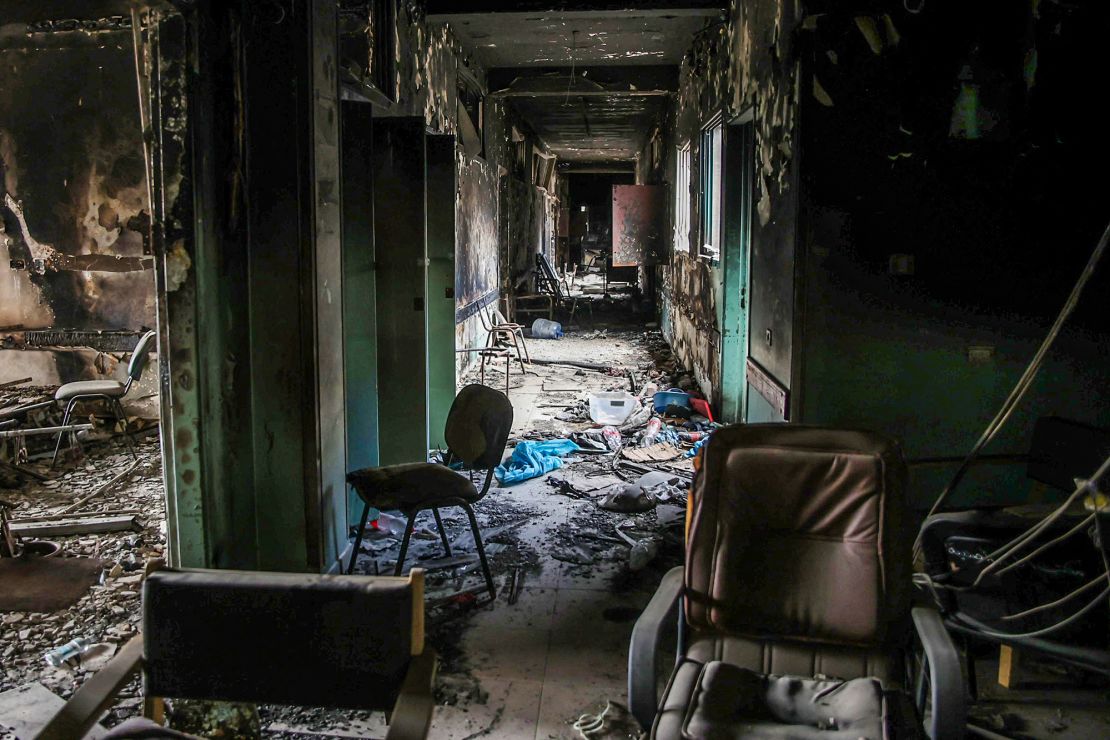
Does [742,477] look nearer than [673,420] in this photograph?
Yes

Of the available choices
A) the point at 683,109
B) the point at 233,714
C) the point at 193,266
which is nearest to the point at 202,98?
the point at 193,266

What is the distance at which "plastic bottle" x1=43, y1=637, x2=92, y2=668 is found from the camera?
314 centimetres

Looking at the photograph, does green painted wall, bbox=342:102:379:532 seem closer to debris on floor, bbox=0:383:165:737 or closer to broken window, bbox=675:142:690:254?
debris on floor, bbox=0:383:165:737

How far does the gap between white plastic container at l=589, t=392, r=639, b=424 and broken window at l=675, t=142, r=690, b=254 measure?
2.51m

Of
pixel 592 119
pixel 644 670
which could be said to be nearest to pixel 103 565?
pixel 644 670

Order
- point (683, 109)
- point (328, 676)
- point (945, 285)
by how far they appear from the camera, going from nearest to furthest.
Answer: point (328, 676) < point (945, 285) < point (683, 109)

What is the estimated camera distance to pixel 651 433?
6.39 meters

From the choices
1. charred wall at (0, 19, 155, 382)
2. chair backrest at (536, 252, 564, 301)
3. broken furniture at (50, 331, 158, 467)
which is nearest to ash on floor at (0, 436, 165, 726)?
broken furniture at (50, 331, 158, 467)

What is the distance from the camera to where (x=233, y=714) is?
9.06 ft

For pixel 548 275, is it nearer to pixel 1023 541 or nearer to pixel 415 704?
pixel 1023 541

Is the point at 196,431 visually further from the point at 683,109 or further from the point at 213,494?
the point at 683,109

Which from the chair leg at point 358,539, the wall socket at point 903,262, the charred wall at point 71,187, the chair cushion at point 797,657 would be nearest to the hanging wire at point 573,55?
the charred wall at point 71,187

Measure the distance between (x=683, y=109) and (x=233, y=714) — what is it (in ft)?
26.1

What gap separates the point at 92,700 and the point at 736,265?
17.4ft
